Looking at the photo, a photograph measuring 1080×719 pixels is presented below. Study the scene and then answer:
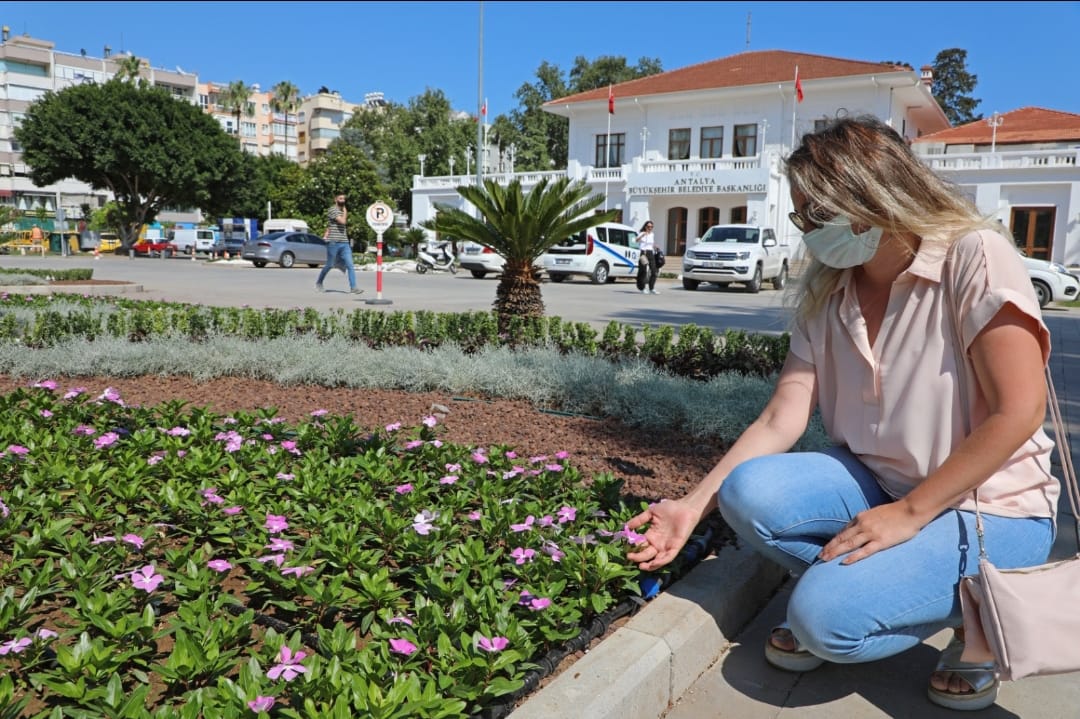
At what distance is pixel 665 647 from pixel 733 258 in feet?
70.1

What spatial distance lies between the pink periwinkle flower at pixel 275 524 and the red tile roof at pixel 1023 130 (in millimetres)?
40863

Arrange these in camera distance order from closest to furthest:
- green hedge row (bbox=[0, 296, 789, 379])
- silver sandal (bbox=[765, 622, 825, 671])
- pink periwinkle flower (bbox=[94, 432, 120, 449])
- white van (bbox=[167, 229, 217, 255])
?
1. silver sandal (bbox=[765, 622, 825, 671])
2. pink periwinkle flower (bbox=[94, 432, 120, 449])
3. green hedge row (bbox=[0, 296, 789, 379])
4. white van (bbox=[167, 229, 217, 255])

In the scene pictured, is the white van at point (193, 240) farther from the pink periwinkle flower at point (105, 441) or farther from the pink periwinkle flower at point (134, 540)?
the pink periwinkle flower at point (134, 540)

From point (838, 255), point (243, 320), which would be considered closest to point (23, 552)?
point (838, 255)

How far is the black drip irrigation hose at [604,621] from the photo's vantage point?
208cm

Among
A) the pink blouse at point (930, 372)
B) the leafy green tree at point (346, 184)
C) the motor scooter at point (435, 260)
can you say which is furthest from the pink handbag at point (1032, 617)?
the leafy green tree at point (346, 184)

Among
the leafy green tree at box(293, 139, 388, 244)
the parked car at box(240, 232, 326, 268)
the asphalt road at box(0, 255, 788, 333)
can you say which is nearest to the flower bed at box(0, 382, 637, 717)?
the asphalt road at box(0, 255, 788, 333)

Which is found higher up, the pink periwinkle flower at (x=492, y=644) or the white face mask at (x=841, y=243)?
the white face mask at (x=841, y=243)

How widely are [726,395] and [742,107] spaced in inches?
1396

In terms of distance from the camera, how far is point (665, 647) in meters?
2.34

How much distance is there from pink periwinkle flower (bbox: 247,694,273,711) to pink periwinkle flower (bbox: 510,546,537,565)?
39.2 inches

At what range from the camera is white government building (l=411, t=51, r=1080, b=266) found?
3222 centimetres

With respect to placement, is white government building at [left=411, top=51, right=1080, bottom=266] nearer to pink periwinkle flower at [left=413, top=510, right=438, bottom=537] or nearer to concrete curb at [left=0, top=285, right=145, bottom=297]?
concrete curb at [left=0, top=285, right=145, bottom=297]

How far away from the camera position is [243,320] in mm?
7676
